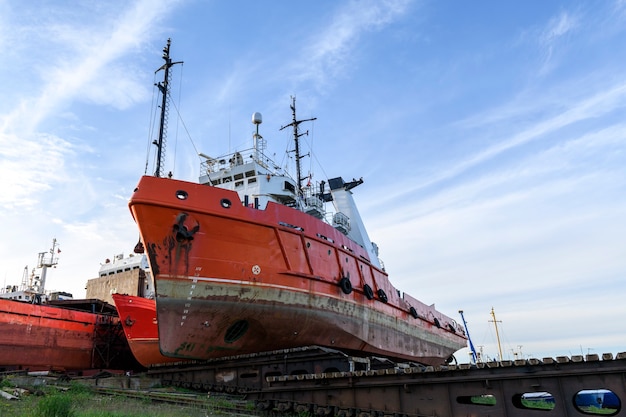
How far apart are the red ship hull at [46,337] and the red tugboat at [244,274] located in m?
9.54

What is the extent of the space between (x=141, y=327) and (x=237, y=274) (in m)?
6.98

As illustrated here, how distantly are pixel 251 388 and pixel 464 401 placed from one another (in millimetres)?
6601

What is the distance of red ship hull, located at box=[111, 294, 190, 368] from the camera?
15.9 meters

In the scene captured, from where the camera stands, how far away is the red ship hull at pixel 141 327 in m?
15.9

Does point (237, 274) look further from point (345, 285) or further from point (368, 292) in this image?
point (368, 292)

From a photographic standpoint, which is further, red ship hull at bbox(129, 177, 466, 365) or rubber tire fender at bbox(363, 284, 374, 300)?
rubber tire fender at bbox(363, 284, 374, 300)

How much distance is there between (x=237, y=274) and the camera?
39.2ft

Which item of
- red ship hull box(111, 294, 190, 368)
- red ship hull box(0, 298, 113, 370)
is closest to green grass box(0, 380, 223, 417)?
red ship hull box(111, 294, 190, 368)

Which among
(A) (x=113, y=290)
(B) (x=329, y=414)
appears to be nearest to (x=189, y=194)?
(B) (x=329, y=414)

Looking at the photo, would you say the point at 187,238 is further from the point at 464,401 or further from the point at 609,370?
the point at 609,370

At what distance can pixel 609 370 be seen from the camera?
6.07 m

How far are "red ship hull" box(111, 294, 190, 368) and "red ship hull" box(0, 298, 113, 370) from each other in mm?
4122

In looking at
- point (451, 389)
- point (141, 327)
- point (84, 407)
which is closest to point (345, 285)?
point (451, 389)

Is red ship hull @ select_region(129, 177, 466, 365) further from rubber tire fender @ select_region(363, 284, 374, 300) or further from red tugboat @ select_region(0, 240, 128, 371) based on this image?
red tugboat @ select_region(0, 240, 128, 371)
